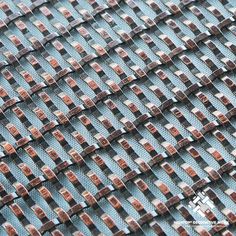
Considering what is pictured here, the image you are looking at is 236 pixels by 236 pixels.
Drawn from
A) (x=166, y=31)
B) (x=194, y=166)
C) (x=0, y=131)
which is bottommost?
(x=0, y=131)

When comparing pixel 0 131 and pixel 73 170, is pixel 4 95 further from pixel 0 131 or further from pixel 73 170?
pixel 73 170

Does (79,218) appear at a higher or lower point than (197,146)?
lower

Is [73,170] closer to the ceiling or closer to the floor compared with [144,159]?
closer to the floor

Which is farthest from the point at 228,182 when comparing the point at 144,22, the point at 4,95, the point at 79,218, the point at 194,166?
the point at 4,95

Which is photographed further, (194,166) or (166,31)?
(166,31)

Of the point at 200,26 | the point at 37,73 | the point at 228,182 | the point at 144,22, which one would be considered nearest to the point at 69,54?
the point at 37,73

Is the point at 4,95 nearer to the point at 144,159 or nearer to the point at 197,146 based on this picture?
the point at 144,159
